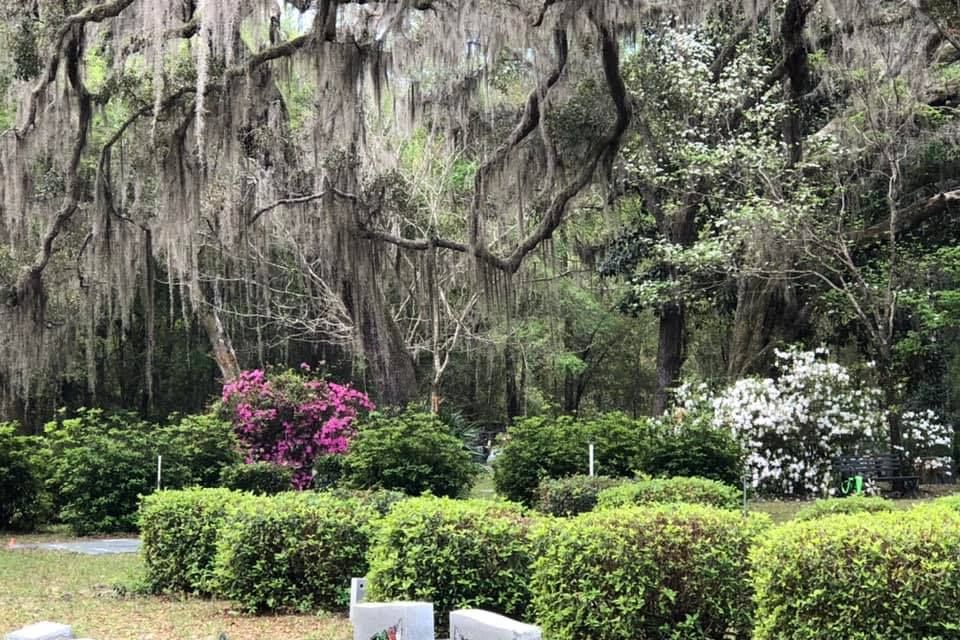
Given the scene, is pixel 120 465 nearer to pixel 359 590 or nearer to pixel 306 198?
pixel 306 198

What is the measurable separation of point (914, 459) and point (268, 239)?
39.1ft

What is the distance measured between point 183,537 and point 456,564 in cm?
283

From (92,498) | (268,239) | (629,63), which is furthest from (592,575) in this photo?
(268,239)

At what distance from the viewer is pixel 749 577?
483cm

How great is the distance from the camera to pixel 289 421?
49.0 feet

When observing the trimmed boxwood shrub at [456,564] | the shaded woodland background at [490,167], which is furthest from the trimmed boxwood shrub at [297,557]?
the shaded woodland background at [490,167]

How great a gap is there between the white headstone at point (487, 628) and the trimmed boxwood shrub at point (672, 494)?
349 cm

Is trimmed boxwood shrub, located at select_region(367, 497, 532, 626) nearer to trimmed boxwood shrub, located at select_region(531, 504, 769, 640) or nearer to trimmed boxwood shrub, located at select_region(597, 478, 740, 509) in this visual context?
trimmed boxwood shrub, located at select_region(531, 504, 769, 640)

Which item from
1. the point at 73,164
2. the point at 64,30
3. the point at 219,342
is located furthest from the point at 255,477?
the point at 219,342

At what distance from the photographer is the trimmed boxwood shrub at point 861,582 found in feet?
13.4

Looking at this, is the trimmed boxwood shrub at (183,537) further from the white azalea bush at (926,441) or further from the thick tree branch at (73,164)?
the white azalea bush at (926,441)

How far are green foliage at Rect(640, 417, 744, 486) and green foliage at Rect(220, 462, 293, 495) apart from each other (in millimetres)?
4555

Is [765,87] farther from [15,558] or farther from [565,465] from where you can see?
[15,558]

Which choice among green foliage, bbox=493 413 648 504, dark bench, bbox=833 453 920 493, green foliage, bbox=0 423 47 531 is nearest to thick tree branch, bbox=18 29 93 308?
green foliage, bbox=0 423 47 531
